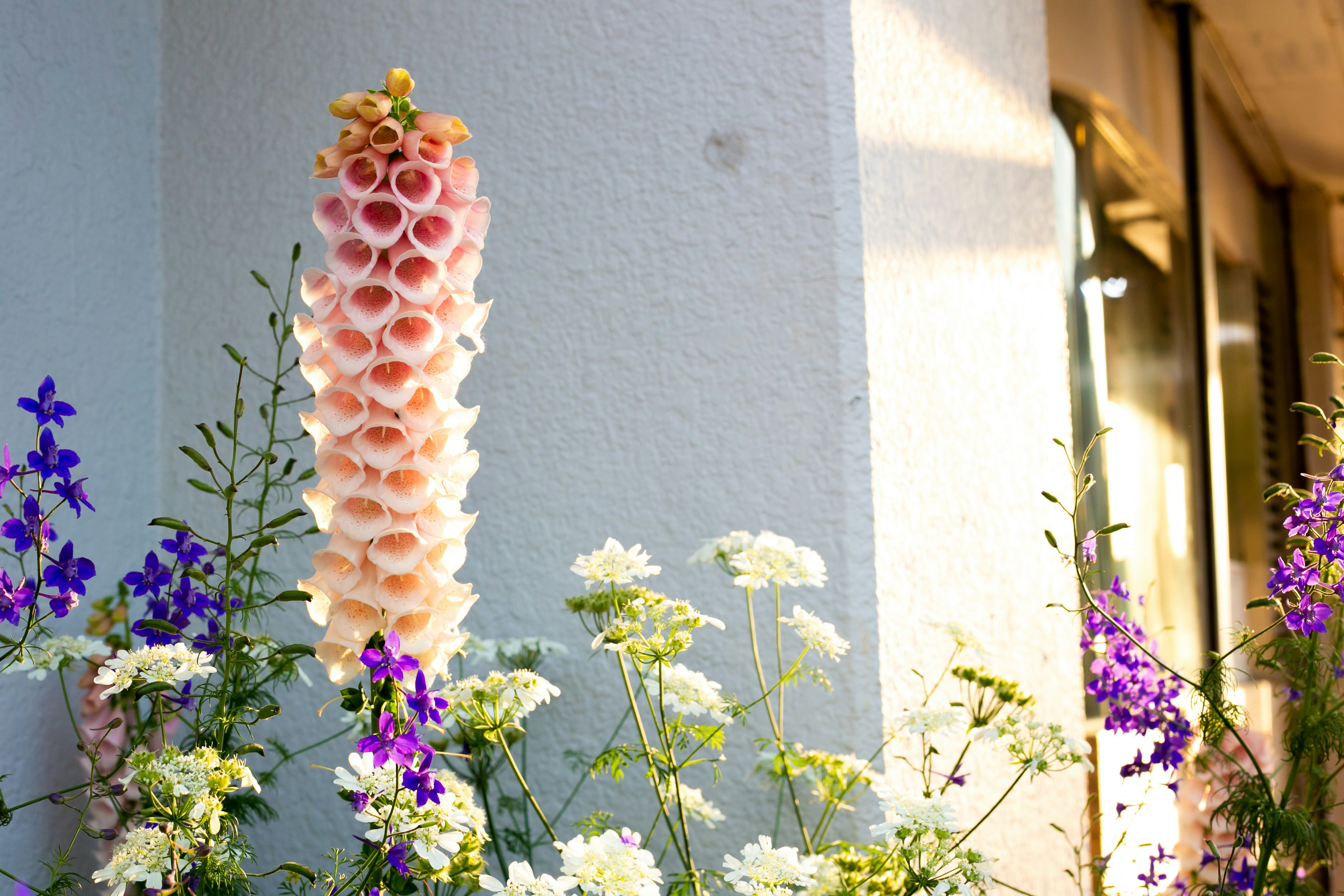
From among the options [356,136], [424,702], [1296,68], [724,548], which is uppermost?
[1296,68]

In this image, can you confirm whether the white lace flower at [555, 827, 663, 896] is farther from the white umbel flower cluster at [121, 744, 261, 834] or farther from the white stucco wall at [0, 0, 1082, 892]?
the white stucco wall at [0, 0, 1082, 892]

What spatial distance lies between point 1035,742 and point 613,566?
0.56m

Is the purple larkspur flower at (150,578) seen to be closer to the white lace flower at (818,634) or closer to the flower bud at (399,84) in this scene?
the flower bud at (399,84)

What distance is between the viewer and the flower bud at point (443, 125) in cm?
94

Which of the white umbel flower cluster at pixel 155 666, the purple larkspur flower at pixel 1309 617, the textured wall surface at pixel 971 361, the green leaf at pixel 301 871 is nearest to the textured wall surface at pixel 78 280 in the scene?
the white umbel flower cluster at pixel 155 666

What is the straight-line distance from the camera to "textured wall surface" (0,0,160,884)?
5.74ft

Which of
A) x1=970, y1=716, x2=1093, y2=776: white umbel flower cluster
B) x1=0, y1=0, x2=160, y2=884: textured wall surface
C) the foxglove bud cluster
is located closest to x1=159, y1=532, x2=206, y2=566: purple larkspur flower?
the foxglove bud cluster

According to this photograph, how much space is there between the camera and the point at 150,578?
1254 millimetres

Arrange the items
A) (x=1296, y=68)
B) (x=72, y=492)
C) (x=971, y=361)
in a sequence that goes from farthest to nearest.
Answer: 1. (x=1296, y=68)
2. (x=971, y=361)
3. (x=72, y=492)

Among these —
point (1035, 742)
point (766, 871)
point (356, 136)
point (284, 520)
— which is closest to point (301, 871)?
point (284, 520)

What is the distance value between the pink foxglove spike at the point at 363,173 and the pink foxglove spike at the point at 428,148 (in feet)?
0.08

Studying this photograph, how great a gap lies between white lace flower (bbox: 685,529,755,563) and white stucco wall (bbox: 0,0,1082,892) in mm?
240

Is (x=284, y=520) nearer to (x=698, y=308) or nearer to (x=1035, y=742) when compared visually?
(x=698, y=308)

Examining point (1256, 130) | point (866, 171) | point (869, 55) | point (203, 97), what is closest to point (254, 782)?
point (866, 171)
